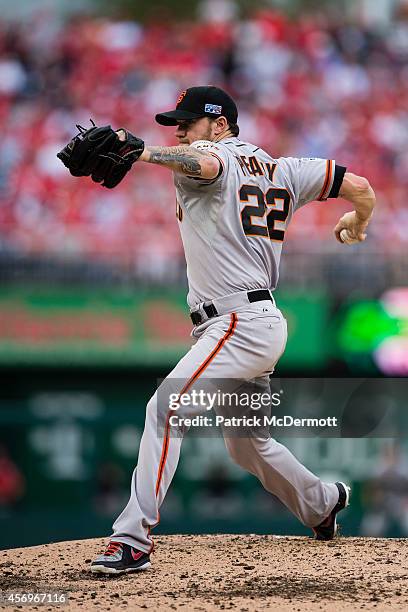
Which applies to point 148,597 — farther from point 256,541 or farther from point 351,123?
point 351,123

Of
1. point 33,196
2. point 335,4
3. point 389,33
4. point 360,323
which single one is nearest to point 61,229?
point 33,196

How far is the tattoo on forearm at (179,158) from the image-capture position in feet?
12.2

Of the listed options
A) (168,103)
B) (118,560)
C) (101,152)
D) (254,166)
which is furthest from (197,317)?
(168,103)

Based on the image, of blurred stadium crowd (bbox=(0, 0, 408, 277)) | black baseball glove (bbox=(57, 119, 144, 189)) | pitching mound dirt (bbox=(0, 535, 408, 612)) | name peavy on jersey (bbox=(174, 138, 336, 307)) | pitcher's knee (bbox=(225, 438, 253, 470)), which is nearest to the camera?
pitching mound dirt (bbox=(0, 535, 408, 612))

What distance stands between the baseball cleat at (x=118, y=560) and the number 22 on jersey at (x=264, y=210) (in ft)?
4.28

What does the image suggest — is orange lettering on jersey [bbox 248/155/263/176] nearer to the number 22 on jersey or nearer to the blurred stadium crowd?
the number 22 on jersey

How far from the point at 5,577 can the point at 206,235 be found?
1.55 m

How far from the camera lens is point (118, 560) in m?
3.74

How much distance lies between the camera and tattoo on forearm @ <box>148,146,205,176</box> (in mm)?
3709

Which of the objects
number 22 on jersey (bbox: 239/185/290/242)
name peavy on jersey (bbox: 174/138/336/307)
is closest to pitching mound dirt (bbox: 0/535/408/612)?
name peavy on jersey (bbox: 174/138/336/307)

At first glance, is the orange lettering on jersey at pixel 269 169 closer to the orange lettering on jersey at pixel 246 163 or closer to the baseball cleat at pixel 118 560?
the orange lettering on jersey at pixel 246 163

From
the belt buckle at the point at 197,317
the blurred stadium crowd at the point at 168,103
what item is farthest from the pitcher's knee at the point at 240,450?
the blurred stadium crowd at the point at 168,103

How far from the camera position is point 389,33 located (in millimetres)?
12234

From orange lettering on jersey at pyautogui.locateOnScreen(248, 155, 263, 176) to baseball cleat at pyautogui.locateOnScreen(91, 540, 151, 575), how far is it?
61.4 inches
